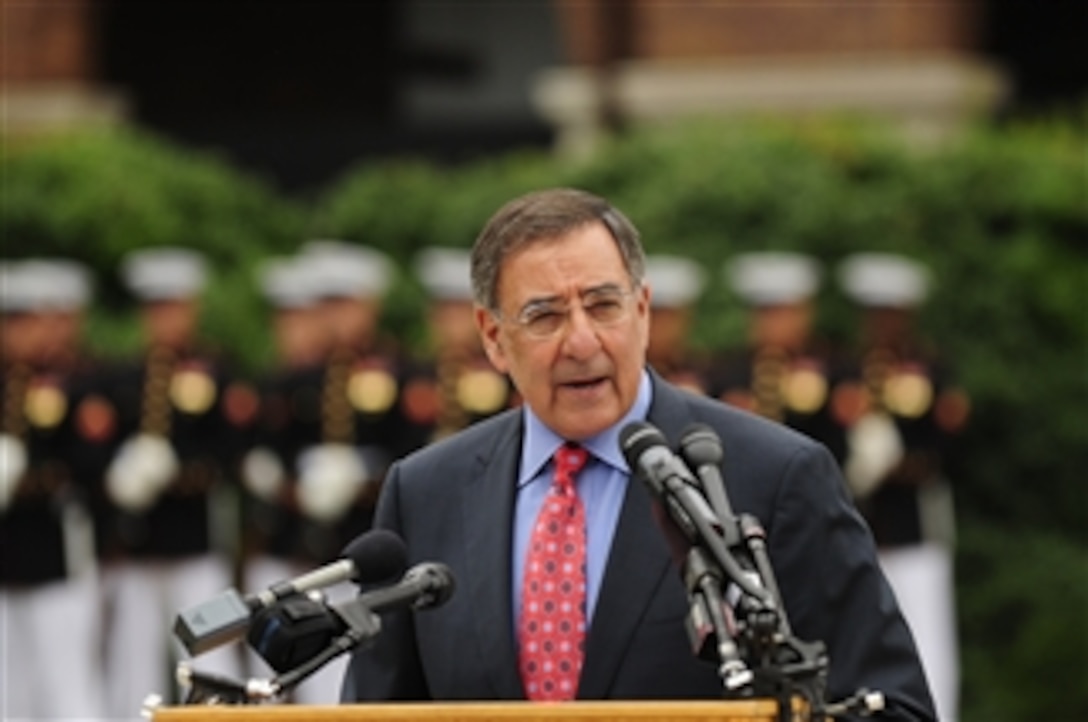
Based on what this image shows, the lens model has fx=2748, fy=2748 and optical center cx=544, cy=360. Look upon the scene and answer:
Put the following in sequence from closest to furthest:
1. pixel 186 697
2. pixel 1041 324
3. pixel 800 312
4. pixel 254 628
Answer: pixel 254 628 → pixel 186 697 → pixel 800 312 → pixel 1041 324

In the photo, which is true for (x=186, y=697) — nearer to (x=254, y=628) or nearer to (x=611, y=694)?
(x=254, y=628)

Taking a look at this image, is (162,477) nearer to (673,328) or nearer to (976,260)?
(673,328)

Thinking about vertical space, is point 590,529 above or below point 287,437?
above

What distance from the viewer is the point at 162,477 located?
42.6 feet

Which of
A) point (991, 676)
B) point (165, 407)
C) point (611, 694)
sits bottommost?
point (991, 676)

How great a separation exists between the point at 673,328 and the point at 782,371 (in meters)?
0.56

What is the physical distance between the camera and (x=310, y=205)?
59.3ft

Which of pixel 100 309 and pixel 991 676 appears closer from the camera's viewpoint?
pixel 991 676

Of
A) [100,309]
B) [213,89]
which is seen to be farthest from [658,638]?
[213,89]

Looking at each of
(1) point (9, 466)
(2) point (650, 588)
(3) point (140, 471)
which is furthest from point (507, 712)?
(3) point (140, 471)

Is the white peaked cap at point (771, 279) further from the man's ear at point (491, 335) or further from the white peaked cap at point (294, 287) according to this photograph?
the man's ear at point (491, 335)

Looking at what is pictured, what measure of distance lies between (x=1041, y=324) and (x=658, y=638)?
919 cm

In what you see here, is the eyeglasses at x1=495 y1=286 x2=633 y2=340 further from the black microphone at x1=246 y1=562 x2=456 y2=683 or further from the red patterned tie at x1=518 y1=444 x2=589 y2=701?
the black microphone at x1=246 y1=562 x2=456 y2=683

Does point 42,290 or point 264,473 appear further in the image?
point 264,473
